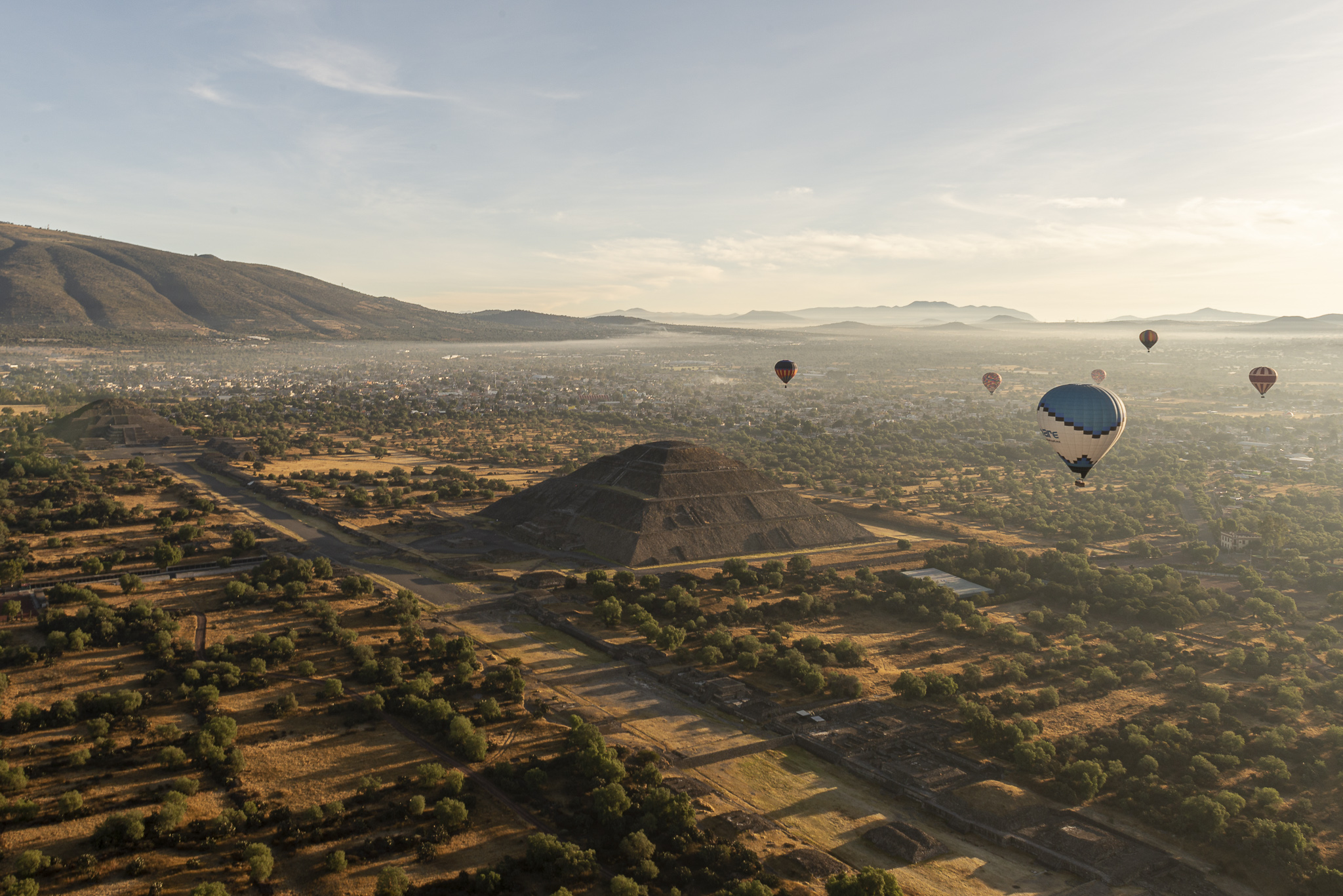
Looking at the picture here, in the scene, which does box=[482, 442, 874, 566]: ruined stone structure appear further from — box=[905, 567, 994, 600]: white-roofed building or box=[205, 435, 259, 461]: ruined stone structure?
box=[205, 435, 259, 461]: ruined stone structure

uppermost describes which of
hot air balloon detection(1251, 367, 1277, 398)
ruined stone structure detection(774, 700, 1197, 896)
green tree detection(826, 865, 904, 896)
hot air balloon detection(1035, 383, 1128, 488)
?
hot air balloon detection(1251, 367, 1277, 398)

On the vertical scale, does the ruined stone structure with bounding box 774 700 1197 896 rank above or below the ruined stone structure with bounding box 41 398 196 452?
below

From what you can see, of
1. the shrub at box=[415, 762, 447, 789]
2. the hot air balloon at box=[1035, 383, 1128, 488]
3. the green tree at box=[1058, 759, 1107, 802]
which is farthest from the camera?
the hot air balloon at box=[1035, 383, 1128, 488]

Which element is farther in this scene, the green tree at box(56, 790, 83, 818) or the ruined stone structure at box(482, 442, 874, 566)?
the ruined stone structure at box(482, 442, 874, 566)

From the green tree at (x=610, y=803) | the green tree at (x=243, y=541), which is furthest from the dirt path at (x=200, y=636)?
the green tree at (x=610, y=803)

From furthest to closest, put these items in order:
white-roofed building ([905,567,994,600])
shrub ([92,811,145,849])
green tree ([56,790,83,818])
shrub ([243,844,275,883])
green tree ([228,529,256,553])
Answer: green tree ([228,529,256,553]), white-roofed building ([905,567,994,600]), green tree ([56,790,83,818]), shrub ([92,811,145,849]), shrub ([243,844,275,883])

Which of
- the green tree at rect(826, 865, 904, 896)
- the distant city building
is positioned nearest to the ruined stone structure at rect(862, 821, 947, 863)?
the green tree at rect(826, 865, 904, 896)

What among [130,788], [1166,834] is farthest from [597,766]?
[1166,834]
